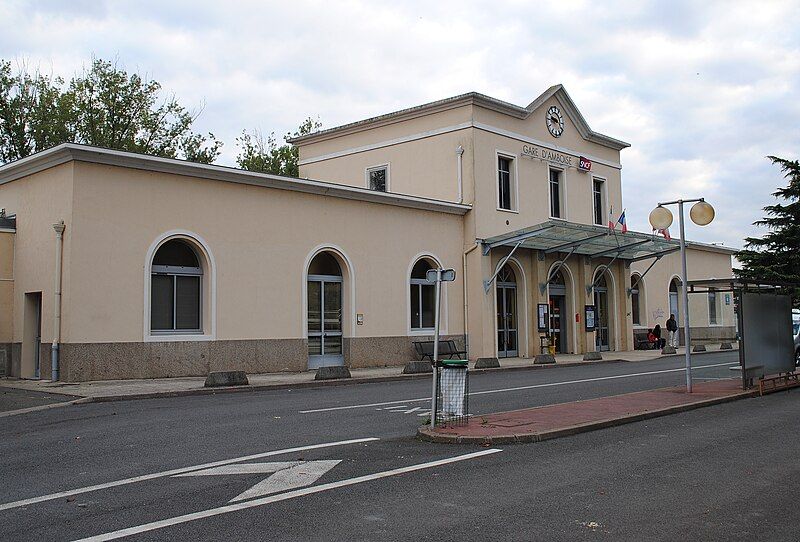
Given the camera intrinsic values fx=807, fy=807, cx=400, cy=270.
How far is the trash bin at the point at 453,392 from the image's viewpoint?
11328mm

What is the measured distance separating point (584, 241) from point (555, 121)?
570 centimetres

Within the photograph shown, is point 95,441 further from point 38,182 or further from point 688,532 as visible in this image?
point 38,182

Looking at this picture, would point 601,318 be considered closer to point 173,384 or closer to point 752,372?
point 752,372

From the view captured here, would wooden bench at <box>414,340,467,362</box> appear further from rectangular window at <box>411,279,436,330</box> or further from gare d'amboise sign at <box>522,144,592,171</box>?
gare d'amboise sign at <box>522,144,592,171</box>

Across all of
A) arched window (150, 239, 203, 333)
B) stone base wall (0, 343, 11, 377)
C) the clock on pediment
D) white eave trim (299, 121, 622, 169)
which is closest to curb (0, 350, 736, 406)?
arched window (150, 239, 203, 333)

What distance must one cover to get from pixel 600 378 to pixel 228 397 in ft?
31.3

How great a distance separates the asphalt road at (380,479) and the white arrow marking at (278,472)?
2 cm

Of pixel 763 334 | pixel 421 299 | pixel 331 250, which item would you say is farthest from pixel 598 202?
pixel 763 334

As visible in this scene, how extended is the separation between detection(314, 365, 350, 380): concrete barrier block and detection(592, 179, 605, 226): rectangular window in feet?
61.0

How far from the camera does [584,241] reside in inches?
1214

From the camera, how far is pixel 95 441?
10820mm

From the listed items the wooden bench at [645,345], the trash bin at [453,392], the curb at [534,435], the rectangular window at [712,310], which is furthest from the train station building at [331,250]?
the curb at [534,435]

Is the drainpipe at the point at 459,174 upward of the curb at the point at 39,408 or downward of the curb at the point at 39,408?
upward

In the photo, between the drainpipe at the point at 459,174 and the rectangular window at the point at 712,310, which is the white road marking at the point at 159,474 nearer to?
the drainpipe at the point at 459,174
